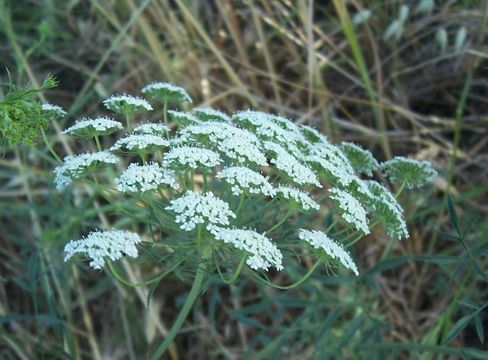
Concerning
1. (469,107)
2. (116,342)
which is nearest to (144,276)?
(116,342)

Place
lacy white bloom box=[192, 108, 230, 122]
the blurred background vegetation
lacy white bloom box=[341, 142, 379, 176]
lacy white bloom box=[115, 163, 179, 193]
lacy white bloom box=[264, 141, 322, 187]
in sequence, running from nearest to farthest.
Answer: lacy white bloom box=[115, 163, 179, 193] < lacy white bloom box=[264, 141, 322, 187] < lacy white bloom box=[192, 108, 230, 122] < lacy white bloom box=[341, 142, 379, 176] < the blurred background vegetation

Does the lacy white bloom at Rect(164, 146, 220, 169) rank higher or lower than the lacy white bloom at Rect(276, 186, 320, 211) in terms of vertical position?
higher

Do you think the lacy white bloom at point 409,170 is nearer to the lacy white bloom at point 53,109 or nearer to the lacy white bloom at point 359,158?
the lacy white bloom at point 359,158

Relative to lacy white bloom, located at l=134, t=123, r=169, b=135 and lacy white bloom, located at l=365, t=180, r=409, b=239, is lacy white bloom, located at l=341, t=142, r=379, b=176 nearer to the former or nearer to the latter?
lacy white bloom, located at l=365, t=180, r=409, b=239

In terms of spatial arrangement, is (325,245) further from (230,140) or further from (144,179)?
(144,179)

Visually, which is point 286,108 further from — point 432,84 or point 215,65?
point 432,84

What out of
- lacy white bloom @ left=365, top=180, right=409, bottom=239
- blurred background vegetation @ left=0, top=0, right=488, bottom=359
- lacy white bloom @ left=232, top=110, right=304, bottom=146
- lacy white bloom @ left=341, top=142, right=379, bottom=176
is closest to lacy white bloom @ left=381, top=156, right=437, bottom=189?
lacy white bloom @ left=341, top=142, right=379, bottom=176
